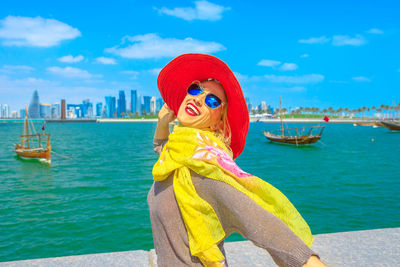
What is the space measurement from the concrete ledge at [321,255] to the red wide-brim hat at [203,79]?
1725mm

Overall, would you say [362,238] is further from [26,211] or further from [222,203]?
[26,211]

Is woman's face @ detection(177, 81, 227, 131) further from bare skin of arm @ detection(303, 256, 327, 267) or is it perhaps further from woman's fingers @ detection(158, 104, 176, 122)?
bare skin of arm @ detection(303, 256, 327, 267)

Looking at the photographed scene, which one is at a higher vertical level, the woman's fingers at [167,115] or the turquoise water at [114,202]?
the woman's fingers at [167,115]

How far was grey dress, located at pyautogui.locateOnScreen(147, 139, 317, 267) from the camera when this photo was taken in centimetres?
113

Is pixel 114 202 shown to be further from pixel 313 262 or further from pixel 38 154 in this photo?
pixel 38 154

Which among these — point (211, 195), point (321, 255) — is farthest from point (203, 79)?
point (321, 255)

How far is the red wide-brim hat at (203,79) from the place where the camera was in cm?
159

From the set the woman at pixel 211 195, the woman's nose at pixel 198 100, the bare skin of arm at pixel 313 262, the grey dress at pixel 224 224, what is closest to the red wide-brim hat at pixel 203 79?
the woman at pixel 211 195

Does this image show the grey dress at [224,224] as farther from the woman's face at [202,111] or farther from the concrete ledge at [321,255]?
the concrete ledge at [321,255]

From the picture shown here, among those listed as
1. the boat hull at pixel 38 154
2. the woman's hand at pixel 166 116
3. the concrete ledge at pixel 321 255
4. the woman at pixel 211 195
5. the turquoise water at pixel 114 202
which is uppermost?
the woman's hand at pixel 166 116

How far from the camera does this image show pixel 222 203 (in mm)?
1274

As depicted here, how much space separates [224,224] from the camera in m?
1.33

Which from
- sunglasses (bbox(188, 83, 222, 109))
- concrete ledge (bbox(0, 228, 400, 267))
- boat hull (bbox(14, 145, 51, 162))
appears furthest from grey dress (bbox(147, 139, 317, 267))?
boat hull (bbox(14, 145, 51, 162))

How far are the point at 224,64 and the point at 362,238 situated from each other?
9.57 ft
